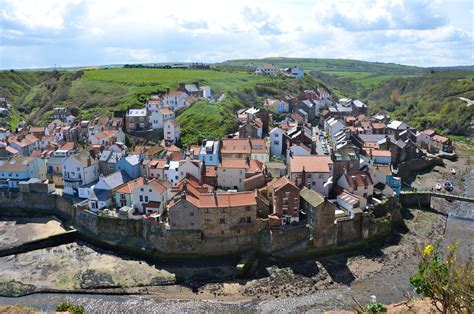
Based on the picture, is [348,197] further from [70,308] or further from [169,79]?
[169,79]

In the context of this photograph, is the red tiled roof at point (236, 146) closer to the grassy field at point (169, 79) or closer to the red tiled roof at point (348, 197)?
the red tiled roof at point (348, 197)

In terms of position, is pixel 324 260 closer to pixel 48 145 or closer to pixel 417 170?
pixel 417 170

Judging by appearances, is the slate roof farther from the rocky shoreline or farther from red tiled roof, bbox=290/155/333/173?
the rocky shoreline

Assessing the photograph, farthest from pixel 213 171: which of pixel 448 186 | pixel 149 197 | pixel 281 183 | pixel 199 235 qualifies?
pixel 448 186

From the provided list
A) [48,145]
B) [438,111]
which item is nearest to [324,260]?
[48,145]

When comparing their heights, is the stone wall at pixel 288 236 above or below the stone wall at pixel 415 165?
below

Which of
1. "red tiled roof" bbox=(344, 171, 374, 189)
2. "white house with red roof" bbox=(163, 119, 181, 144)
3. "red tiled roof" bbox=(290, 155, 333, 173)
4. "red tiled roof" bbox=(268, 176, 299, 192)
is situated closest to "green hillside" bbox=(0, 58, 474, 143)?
"white house with red roof" bbox=(163, 119, 181, 144)

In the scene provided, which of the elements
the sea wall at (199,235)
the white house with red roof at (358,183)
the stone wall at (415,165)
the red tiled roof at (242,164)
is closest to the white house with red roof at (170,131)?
the red tiled roof at (242,164)

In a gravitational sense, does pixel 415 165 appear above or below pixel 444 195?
above

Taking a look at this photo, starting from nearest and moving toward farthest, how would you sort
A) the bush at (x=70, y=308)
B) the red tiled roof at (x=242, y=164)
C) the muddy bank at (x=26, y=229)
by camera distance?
1. the bush at (x=70, y=308)
2. the muddy bank at (x=26, y=229)
3. the red tiled roof at (x=242, y=164)
